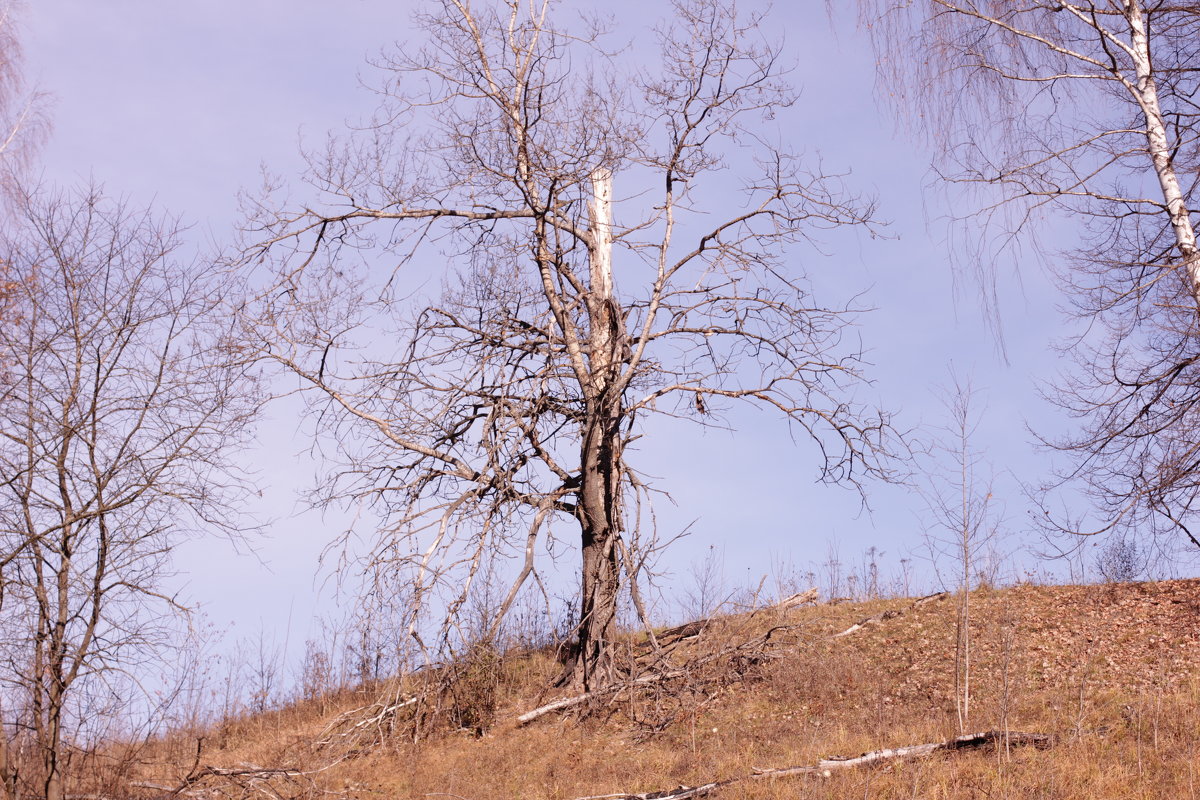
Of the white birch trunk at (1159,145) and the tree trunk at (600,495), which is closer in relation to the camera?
the white birch trunk at (1159,145)

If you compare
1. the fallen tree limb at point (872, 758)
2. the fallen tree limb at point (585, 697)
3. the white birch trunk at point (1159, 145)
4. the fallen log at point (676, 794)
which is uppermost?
the white birch trunk at point (1159, 145)

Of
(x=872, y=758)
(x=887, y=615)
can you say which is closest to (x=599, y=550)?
(x=887, y=615)

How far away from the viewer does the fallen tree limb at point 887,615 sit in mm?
13422

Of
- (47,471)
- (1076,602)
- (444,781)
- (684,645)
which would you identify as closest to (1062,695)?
(1076,602)

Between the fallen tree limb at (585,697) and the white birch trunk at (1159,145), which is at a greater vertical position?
the white birch trunk at (1159,145)

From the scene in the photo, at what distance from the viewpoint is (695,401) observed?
1318 centimetres

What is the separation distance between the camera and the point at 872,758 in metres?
8.60

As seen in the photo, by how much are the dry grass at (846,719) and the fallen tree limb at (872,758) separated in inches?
4.9

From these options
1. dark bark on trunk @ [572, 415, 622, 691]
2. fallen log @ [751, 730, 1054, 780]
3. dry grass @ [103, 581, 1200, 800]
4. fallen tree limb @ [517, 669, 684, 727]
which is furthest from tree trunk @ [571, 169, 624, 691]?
fallen log @ [751, 730, 1054, 780]

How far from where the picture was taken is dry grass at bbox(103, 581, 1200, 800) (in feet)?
27.0

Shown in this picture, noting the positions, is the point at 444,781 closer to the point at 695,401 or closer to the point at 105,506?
the point at 105,506

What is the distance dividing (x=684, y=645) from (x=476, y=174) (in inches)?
269

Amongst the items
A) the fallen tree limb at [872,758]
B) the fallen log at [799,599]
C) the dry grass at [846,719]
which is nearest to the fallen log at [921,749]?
the fallen tree limb at [872,758]

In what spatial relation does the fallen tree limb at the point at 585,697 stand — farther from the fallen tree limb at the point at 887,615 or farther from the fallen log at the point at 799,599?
the fallen log at the point at 799,599
